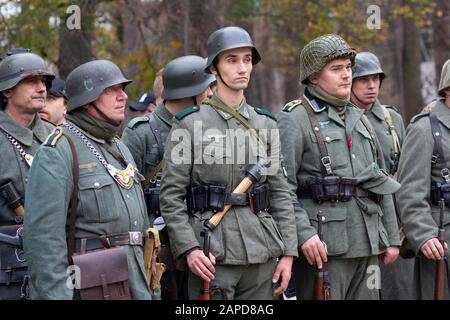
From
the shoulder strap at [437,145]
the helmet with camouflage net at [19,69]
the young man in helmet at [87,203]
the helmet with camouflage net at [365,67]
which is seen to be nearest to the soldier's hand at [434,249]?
the shoulder strap at [437,145]

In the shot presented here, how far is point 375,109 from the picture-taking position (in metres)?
8.53

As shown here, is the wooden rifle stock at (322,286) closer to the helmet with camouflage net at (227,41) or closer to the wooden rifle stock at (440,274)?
the wooden rifle stock at (440,274)

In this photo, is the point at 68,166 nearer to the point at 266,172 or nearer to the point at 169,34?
the point at 266,172

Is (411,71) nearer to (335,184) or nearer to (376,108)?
(376,108)

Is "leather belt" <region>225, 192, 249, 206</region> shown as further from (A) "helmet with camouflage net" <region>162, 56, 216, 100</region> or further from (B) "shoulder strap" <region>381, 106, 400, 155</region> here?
(B) "shoulder strap" <region>381, 106, 400, 155</region>

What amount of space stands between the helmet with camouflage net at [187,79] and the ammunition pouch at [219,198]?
1.32m

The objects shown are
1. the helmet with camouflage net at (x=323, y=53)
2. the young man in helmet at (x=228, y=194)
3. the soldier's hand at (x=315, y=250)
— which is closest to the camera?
the young man in helmet at (x=228, y=194)

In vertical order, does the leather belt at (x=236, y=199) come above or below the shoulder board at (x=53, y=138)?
below

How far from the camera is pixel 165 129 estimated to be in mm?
7312

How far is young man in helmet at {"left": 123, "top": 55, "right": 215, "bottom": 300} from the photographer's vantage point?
23.2 ft

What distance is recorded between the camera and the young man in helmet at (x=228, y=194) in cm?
605

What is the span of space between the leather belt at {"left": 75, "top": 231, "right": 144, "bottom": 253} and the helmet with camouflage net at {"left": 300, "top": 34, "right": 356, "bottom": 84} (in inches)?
85.5

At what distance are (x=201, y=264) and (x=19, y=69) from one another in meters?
2.02

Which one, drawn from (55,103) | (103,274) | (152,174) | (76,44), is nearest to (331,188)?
(152,174)
